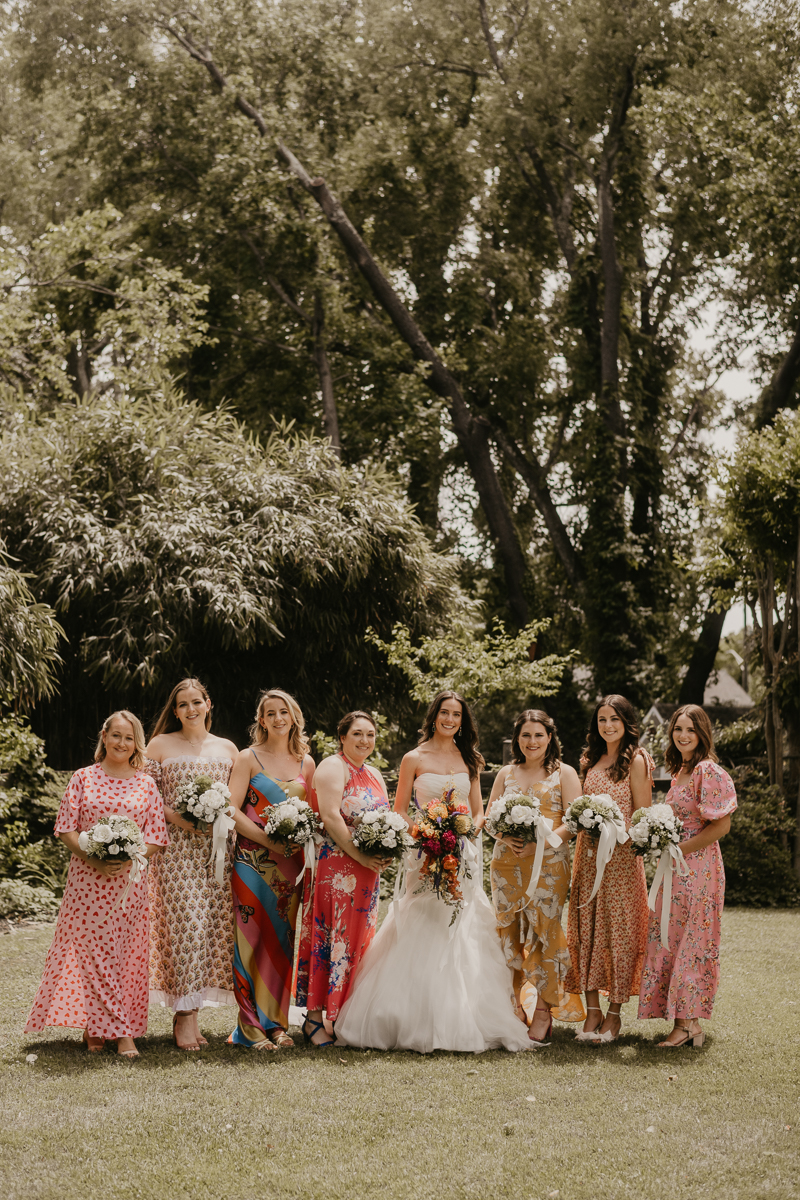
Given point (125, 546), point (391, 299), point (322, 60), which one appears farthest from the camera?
point (322, 60)

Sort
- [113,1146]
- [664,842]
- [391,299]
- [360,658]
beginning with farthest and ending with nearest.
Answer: [391,299], [360,658], [664,842], [113,1146]

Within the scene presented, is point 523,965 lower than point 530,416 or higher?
lower

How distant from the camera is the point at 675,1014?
622cm

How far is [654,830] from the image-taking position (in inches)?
240

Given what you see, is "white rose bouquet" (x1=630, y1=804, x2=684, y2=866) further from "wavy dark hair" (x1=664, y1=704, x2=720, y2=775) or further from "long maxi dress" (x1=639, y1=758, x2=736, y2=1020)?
"wavy dark hair" (x1=664, y1=704, x2=720, y2=775)

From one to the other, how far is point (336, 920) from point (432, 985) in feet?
2.17

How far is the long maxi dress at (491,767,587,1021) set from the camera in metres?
6.42

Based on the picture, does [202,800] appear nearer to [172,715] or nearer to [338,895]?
[172,715]

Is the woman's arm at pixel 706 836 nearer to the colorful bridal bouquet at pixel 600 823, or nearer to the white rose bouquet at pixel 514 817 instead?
the colorful bridal bouquet at pixel 600 823

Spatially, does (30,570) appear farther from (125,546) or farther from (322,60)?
(322,60)

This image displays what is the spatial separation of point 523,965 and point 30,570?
972cm

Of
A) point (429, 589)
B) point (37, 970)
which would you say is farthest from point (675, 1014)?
point (429, 589)

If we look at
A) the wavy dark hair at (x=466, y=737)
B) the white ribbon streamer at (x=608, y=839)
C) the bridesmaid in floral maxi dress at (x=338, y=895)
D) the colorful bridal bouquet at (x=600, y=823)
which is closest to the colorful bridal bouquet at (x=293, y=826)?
the bridesmaid in floral maxi dress at (x=338, y=895)

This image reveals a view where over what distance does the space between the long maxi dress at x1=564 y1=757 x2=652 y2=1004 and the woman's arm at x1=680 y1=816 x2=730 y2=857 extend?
0.29 m
